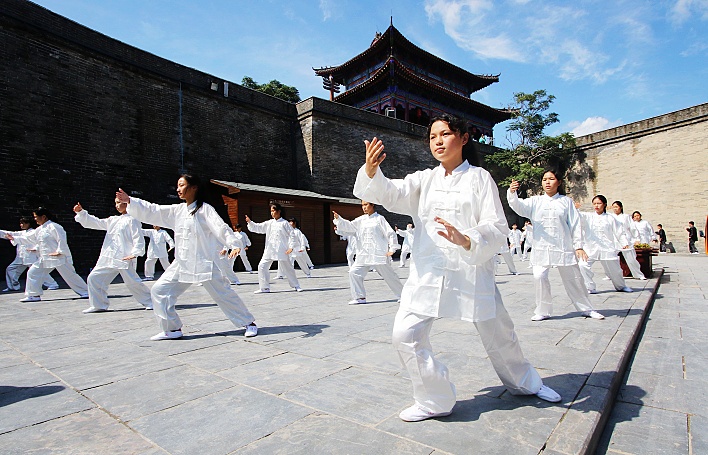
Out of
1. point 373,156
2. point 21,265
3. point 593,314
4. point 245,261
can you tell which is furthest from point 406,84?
point 373,156

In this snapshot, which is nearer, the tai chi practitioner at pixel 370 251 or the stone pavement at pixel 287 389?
the stone pavement at pixel 287 389

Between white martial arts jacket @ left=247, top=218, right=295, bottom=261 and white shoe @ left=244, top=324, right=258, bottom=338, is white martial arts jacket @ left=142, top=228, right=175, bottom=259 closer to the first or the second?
white martial arts jacket @ left=247, top=218, right=295, bottom=261

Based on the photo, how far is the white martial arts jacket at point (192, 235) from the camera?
4.41 metres

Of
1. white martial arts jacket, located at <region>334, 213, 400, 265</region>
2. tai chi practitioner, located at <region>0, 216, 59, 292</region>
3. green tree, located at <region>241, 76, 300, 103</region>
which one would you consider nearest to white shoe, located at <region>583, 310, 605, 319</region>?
white martial arts jacket, located at <region>334, 213, 400, 265</region>

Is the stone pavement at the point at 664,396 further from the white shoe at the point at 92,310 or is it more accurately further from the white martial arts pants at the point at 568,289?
the white shoe at the point at 92,310

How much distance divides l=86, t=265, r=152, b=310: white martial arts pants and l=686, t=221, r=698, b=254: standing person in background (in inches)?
965

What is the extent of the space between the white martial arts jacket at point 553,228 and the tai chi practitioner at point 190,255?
3434 mm

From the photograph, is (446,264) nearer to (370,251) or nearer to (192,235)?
(192,235)

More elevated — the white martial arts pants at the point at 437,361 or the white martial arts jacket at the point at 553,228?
the white martial arts jacket at the point at 553,228

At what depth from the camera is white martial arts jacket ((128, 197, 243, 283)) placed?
14.5 feet

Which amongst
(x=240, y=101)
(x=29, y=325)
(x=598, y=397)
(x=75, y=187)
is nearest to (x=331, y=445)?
(x=598, y=397)

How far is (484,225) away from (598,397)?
4.28ft

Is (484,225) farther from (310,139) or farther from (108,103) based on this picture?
(310,139)

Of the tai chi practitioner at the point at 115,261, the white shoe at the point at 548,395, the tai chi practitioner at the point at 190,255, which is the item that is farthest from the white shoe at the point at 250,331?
the tai chi practitioner at the point at 115,261
